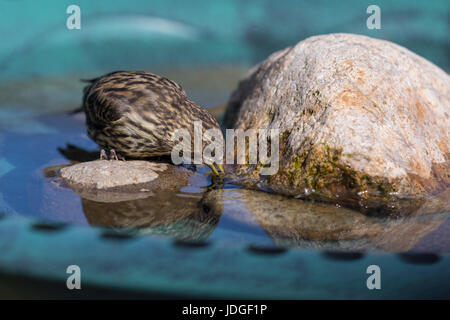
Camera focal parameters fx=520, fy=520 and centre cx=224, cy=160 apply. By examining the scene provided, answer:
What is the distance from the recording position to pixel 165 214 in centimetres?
395

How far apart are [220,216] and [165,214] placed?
1.37ft

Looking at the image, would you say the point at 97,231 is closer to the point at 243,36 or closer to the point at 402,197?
the point at 402,197

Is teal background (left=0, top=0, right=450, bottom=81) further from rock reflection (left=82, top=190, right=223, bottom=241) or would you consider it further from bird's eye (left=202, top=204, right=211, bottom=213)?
bird's eye (left=202, top=204, right=211, bottom=213)

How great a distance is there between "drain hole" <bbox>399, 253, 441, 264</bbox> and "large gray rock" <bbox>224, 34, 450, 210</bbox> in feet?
4.02

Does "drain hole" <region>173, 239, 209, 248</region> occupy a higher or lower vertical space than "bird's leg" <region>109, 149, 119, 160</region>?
lower

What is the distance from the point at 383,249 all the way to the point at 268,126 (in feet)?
7.48

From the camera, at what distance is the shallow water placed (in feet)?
11.4

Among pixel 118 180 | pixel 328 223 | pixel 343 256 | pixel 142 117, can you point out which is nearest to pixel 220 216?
pixel 328 223

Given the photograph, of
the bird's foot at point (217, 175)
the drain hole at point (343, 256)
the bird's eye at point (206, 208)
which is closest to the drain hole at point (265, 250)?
the drain hole at point (343, 256)

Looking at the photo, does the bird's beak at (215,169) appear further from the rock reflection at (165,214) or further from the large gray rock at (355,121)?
the rock reflection at (165,214)

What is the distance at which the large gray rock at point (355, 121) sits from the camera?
175 inches

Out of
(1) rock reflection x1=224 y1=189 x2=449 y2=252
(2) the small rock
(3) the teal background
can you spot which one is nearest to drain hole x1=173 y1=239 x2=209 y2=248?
(1) rock reflection x1=224 y1=189 x2=449 y2=252

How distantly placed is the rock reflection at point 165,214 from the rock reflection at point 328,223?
193 millimetres

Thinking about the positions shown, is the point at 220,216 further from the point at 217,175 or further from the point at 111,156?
the point at 111,156
